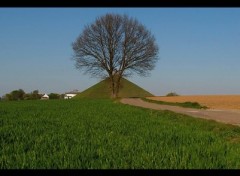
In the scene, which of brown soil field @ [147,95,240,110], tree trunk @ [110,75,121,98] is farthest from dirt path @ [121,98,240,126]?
tree trunk @ [110,75,121,98]

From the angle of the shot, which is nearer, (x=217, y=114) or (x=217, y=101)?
(x=217, y=114)

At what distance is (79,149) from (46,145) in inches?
38.0

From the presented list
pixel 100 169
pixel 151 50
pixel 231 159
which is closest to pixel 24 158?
pixel 100 169

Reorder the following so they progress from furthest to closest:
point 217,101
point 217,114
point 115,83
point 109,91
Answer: point 109,91 < point 115,83 < point 217,101 < point 217,114

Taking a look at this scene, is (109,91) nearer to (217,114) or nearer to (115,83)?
(115,83)

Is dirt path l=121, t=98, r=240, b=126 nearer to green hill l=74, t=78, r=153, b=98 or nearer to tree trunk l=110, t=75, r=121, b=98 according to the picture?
tree trunk l=110, t=75, r=121, b=98

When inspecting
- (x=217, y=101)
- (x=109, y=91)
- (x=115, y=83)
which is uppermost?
(x=109, y=91)

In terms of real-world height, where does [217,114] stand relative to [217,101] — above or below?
below

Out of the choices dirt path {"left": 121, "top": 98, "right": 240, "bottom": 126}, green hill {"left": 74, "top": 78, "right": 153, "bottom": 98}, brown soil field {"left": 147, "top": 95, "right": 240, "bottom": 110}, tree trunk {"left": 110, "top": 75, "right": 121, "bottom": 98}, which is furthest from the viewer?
green hill {"left": 74, "top": 78, "right": 153, "bottom": 98}

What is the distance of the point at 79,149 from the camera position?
6.08 m

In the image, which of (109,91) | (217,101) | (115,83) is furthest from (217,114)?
(109,91)

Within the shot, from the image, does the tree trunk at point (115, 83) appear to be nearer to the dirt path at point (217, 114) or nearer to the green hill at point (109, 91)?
the dirt path at point (217, 114)

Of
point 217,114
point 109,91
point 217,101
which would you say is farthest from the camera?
point 109,91

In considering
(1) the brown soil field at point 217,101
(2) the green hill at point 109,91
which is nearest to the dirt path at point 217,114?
(1) the brown soil field at point 217,101
